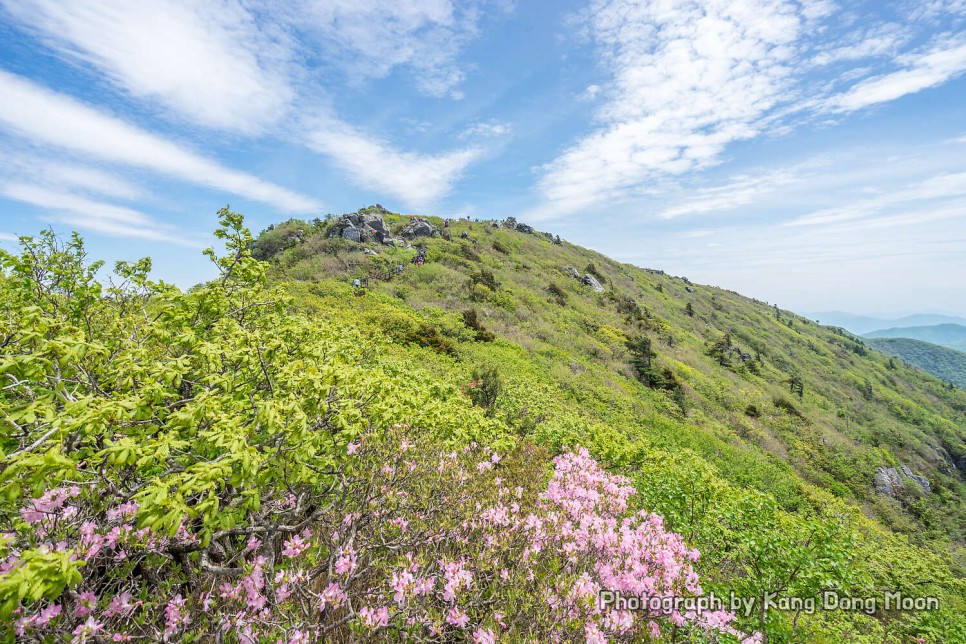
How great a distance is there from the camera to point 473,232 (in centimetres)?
4544

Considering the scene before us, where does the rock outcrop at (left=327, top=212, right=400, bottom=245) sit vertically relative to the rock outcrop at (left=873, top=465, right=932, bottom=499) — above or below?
above

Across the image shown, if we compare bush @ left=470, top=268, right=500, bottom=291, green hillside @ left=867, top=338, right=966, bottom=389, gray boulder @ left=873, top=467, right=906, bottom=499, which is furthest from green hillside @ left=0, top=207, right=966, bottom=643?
green hillside @ left=867, top=338, right=966, bottom=389

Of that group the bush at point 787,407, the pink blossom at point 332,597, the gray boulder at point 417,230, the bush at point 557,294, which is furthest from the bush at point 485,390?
the gray boulder at point 417,230

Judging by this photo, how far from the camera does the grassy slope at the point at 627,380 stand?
534 inches

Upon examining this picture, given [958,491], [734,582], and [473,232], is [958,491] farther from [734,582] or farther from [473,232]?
[473,232]

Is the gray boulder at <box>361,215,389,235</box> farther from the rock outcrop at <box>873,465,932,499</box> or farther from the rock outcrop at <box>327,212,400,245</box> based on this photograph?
the rock outcrop at <box>873,465,932,499</box>

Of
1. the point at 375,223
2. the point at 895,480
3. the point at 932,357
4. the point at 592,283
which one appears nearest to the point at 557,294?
the point at 592,283

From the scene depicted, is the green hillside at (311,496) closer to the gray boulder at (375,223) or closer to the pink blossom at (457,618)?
the pink blossom at (457,618)

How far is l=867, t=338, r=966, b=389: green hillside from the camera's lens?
121981 millimetres

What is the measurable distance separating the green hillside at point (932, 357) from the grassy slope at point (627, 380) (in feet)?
395

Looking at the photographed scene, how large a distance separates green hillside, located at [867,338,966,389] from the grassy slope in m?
120

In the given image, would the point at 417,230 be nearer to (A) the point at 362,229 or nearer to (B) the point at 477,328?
(A) the point at 362,229

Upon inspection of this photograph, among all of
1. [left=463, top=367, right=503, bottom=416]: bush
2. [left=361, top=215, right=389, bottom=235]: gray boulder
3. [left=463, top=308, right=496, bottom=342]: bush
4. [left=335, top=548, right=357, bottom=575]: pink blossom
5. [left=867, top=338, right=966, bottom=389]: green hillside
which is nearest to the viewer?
[left=335, top=548, right=357, bottom=575]: pink blossom

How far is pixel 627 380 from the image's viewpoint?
1962 centimetres
